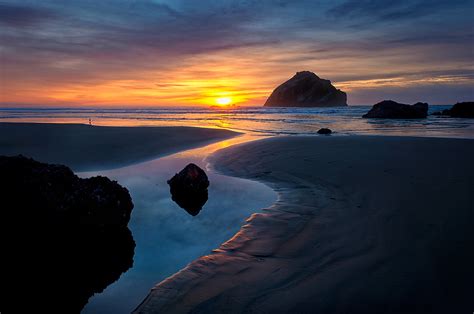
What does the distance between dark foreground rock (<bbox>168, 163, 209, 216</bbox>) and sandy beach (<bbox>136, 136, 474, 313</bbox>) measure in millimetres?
1481

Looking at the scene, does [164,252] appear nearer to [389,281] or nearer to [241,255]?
[241,255]

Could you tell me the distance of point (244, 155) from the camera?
10.6 metres

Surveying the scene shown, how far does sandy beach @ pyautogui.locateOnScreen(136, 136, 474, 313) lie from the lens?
2633mm

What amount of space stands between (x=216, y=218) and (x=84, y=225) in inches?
74.6

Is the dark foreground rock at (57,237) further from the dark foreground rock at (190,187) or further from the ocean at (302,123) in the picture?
the ocean at (302,123)

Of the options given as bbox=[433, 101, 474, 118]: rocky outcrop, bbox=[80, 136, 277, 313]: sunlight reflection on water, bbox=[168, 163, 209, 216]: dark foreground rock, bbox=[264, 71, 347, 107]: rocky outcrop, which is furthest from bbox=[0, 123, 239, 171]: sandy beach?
bbox=[264, 71, 347, 107]: rocky outcrop

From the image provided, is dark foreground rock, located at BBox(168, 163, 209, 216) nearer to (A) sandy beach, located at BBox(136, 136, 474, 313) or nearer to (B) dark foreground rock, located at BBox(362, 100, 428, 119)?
(A) sandy beach, located at BBox(136, 136, 474, 313)

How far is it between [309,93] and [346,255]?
133411 millimetres

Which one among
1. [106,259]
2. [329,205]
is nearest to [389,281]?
[329,205]

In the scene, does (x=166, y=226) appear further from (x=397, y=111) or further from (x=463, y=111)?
(x=463, y=111)

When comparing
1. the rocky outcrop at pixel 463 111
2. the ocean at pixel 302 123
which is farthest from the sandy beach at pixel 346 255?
the rocky outcrop at pixel 463 111

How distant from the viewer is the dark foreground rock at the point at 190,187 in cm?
604

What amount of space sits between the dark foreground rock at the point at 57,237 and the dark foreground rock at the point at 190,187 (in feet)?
5.37

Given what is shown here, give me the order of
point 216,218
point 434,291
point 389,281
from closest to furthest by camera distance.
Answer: point 434,291 < point 389,281 < point 216,218
